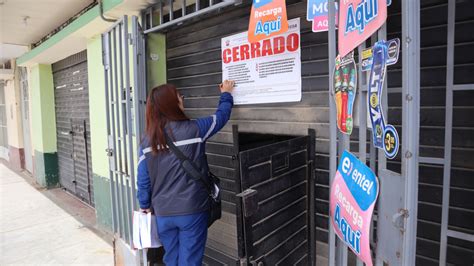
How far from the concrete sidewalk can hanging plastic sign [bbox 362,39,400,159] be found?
3.90 meters

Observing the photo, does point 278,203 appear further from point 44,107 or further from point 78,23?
point 44,107

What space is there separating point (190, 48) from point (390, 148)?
249cm

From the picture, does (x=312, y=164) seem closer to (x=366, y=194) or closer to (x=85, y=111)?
(x=366, y=194)

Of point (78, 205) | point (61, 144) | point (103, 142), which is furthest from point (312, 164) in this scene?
point (61, 144)

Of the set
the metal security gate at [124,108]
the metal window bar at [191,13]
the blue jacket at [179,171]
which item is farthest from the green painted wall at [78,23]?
the blue jacket at [179,171]

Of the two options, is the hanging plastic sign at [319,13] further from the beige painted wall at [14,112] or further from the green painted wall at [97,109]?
the beige painted wall at [14,112]

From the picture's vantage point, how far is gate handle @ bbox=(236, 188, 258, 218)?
1.58 metres

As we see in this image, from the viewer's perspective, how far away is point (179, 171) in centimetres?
238

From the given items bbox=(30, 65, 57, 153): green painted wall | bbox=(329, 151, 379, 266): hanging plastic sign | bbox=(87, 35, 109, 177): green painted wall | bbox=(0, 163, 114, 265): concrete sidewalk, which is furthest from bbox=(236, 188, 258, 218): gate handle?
bbox=(30, 65, 57, 153): green painted wall

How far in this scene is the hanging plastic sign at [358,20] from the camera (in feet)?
4.00

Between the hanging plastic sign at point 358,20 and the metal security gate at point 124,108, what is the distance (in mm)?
2183

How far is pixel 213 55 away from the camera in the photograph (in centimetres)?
303

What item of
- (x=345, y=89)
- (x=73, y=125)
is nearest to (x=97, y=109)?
(x=73, y=125)

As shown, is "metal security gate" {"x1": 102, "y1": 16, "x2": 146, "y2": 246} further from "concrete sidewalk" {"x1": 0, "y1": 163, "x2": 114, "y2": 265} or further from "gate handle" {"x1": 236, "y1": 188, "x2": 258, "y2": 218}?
"gate handle" {"x1": 236, "y1": 188, "x2": 258, "y2": 218}
